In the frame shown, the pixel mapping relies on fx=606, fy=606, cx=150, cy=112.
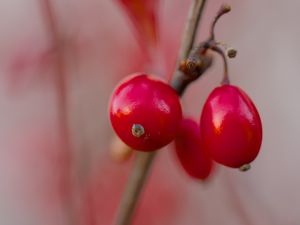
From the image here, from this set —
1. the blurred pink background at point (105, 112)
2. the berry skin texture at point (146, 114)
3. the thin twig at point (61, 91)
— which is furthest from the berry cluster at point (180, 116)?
the blurred pink background at point (105, 112)

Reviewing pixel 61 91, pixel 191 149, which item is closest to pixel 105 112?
pixel 61 91

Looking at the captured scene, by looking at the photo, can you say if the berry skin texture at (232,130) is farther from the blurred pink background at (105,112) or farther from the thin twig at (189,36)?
the blurred pink background at (105,112)

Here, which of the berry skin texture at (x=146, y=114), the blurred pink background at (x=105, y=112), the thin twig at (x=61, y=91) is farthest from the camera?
the blurred pink background at (x=105, y=112)

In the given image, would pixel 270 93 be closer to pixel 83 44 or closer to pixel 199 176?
pixel 83 44

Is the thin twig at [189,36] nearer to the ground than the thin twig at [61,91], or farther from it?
farther from it

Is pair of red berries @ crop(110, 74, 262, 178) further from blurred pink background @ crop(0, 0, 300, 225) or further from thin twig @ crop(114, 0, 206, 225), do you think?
blurred pink background @ crop(0, 0, 300, 225)

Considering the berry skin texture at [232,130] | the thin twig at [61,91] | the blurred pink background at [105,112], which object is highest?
the berry skin texture at [232,130]

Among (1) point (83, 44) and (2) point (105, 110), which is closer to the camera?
(1) point (83, 44)

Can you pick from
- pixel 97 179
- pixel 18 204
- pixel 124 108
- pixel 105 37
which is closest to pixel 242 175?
pixel 97 179
